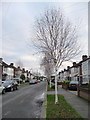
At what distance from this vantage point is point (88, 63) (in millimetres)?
58156

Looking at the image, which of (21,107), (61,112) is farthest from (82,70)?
(61,112)

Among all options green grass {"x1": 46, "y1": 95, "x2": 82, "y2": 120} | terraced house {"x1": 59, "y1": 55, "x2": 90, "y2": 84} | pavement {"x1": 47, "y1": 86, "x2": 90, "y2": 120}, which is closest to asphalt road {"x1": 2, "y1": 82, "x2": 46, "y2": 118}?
green grass {"x1": 46, "y1": 95, "x2": 82, "y2": 120}

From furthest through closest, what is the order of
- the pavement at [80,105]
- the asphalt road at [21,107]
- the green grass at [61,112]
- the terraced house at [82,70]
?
the terraced house at [82,70] < the asphalt road at [21,107] < the pavement at [80,105] < the green grass at [61,112]

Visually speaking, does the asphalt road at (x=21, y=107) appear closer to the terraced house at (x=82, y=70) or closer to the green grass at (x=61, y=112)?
the green grass at (x=61, y=112)

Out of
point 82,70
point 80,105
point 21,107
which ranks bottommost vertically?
point 21,107

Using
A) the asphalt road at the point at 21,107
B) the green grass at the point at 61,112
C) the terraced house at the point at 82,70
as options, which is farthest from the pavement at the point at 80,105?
the terraced house at the point at 82,70

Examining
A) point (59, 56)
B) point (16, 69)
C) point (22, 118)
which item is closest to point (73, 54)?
point (59, 56)

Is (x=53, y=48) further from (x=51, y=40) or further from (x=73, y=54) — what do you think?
(x=73, y=54)

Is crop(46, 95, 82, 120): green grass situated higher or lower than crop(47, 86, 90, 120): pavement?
higher

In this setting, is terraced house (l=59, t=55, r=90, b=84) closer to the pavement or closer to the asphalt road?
the pavement

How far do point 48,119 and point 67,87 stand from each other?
101ft

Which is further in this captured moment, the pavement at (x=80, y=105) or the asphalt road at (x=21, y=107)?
the asphalt road at (x=21, y=107)

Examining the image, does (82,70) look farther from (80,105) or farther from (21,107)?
(21,107)

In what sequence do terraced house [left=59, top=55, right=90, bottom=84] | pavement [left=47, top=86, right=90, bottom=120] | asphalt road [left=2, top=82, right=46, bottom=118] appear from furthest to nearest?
terraced house [left=59, top=55, right=90, bottom=84]
asphalt road [left=2, top=82, right=46, bottom=118]
pavement [left=47, top=86, right=90, bottom=120]
